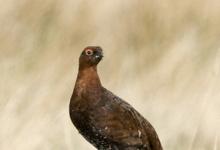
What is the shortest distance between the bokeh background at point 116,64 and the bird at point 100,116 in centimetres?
187

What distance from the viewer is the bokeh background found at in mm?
11570

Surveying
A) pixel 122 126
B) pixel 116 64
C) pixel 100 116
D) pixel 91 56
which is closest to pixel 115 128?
pixel 122 126

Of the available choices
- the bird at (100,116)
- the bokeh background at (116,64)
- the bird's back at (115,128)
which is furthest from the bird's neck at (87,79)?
the bokeh background at (116,64)

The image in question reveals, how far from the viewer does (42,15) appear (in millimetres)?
13344

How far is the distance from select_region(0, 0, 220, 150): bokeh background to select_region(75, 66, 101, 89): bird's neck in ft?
6.76

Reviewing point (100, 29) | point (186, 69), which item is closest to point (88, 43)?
point (100, 29)

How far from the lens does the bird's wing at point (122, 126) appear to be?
29.1 feet

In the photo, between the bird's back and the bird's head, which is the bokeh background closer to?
the bird's back

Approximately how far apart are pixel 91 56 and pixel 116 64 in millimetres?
4077

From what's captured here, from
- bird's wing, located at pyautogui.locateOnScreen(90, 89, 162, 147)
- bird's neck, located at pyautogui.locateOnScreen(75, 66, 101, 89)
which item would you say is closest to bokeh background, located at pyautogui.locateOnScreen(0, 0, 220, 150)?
bird's wing, located at pyautogui.locateOnScreen(90, 89, 162, 147)

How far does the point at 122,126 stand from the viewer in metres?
8.95

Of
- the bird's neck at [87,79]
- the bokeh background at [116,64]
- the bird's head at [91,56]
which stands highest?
the bird's head at [91,56]

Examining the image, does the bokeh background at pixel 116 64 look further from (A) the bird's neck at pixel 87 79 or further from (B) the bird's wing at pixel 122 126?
(A) the bird's neck at pixel 87 79

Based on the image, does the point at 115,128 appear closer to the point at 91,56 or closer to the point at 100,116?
the point at 100,116
